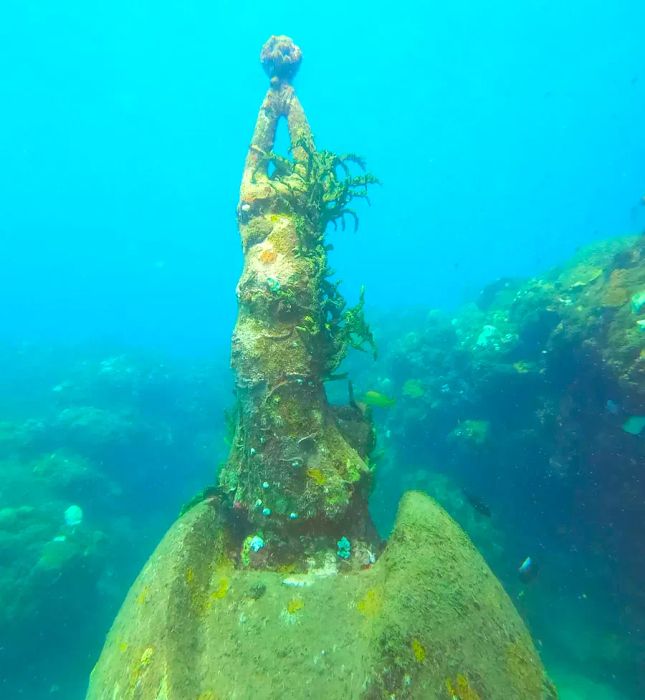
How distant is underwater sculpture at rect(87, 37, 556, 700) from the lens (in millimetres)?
2914

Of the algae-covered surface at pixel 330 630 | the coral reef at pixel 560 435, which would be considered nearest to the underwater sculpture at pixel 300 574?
the algae-covered surface at pixel 330 630

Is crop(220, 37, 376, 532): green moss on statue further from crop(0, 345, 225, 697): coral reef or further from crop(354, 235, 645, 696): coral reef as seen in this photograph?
crop(0, 345, 225, 697): coral reef

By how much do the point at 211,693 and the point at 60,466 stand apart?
49.9 feet

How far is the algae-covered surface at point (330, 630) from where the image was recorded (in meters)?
2.82

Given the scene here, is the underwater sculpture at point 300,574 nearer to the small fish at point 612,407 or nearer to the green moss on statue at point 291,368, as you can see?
the green moss on statue at point 291,368

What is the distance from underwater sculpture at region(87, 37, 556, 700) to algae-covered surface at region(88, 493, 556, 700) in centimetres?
1

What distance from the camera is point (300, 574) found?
3.94 meters

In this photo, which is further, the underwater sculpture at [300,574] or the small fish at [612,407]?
→ the small fish at [612,407]

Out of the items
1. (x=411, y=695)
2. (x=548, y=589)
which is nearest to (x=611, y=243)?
(x=548, y=589)

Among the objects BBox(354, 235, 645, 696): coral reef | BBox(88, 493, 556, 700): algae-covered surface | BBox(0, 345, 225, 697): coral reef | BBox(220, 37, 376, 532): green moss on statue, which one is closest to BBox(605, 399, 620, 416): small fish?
BBox(354, 235, 645, 696): coral reef

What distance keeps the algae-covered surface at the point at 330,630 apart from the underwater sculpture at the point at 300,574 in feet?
0.03

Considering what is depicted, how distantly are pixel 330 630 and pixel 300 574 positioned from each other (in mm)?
706

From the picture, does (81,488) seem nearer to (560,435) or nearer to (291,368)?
(291,368)

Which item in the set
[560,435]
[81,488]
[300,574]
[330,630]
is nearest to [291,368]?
[300,574]
